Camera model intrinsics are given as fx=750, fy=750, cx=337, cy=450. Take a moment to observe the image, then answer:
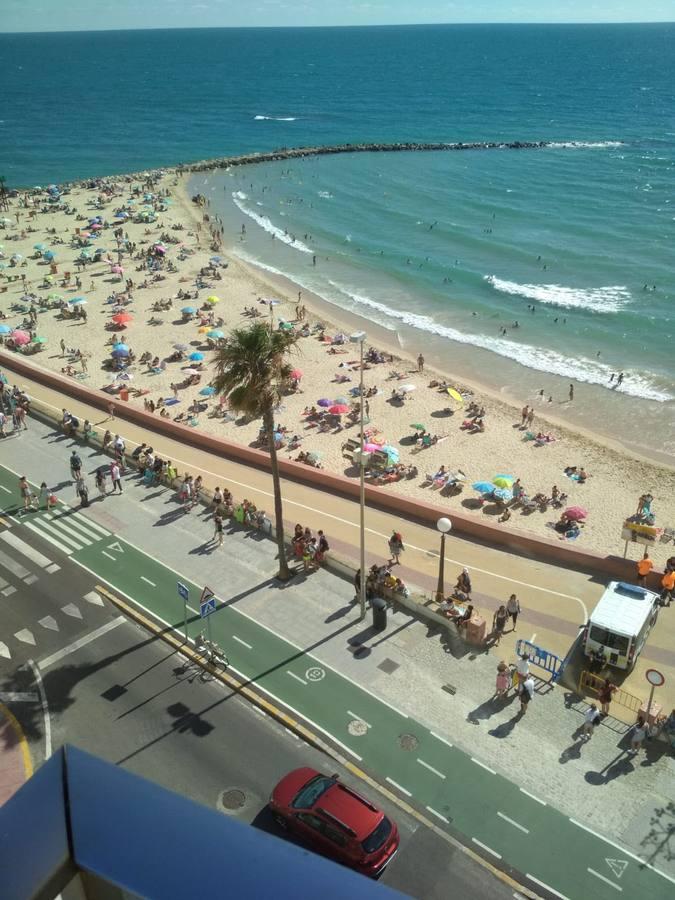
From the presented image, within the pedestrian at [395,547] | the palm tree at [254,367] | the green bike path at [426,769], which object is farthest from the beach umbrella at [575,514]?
the palm tree at [254,367]

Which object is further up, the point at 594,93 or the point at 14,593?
the point at 594,93

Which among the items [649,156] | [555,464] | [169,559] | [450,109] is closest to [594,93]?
[450,109]

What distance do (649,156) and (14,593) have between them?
100m

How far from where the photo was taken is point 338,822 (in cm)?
1269

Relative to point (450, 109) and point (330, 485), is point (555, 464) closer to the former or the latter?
point (330, 485)

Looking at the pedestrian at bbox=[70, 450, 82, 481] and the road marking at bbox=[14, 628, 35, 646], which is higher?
the pedestrian at bbox=[70, 450, 82, 481]

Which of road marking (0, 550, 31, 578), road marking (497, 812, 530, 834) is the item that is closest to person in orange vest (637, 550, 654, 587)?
road marking (497, 812, 530, 834)

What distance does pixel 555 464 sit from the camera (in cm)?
3105

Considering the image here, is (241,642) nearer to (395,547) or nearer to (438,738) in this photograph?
(438,738)

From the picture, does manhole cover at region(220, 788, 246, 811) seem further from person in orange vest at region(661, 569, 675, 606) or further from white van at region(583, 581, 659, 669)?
person in orange vest at region(661, 569, 675, 606)

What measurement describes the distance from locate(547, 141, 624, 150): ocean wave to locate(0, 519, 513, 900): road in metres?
107

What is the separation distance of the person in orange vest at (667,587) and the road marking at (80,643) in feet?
47.1

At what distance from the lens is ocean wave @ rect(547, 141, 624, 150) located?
107394 mm

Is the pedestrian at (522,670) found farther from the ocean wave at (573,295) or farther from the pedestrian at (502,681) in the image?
the ocean wave at (573,295)
